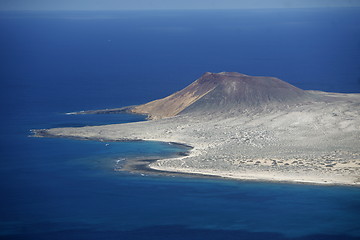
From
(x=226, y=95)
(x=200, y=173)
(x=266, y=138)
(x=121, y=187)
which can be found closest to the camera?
(x=121, y=187)

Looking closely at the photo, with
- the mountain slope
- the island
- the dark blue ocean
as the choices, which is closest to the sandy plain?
the island

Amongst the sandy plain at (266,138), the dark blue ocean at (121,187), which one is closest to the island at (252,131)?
the sandy plain at (266,138)

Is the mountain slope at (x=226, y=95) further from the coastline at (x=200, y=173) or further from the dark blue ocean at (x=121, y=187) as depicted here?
the coastline at (x=200, y=173)

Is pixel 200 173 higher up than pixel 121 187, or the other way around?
pixel 200 173

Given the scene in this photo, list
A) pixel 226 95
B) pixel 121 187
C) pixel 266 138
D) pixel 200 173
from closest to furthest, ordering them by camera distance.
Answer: pixel 121 187 < pixel 200 173 < pixel 266 138 < pixel 226 95

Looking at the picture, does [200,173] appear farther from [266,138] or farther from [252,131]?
[252,131]

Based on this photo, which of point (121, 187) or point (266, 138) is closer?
point (121, 187)

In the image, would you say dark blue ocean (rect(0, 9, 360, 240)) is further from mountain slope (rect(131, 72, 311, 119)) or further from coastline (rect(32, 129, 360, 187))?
mountain slope (rect(131, 72, 311, 119))

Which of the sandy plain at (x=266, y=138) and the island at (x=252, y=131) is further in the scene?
the island at (x=252, y=131)

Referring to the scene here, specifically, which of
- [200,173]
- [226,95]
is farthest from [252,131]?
[200,173]
